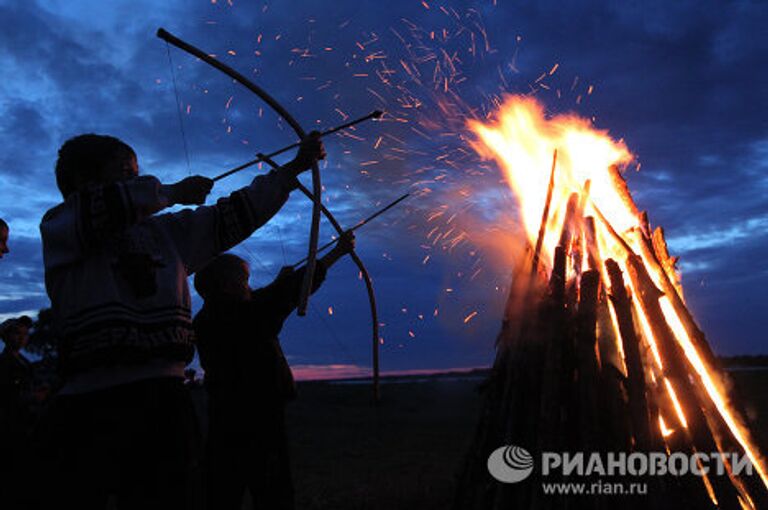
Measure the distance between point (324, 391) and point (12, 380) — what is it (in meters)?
16.2

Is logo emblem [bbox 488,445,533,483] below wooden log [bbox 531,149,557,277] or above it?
below

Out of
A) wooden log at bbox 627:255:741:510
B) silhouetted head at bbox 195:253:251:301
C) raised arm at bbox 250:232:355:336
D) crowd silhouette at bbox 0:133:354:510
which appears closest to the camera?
crowd silhouette at bbox 0:133:354:510

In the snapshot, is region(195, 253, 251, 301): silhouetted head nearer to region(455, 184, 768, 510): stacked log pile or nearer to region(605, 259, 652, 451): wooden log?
region(455, 184, 768, 510): stacked log pile

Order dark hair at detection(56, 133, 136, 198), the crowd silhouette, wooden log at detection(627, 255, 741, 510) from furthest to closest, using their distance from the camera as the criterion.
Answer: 1. wooden log at detection(627, 255, 741, 510)
2. dark hair at detection(56, 133, 136, 198)
3. the crowd silhouette

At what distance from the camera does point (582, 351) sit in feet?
13.1

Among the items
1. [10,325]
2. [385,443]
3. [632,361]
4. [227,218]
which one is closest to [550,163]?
[632,361]

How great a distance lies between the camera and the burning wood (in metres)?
3.72

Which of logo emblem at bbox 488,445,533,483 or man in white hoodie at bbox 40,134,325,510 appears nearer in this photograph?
man in white hoodie at bbox 40,134,325,510

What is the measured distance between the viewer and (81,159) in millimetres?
2598

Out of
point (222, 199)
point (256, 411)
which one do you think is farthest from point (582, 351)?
point (222, 199)

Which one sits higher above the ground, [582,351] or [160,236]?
[160,236]

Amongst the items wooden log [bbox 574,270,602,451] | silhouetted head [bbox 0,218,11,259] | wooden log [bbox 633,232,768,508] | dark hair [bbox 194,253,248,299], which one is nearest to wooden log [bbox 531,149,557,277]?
wooden log [bbox 574,270,602,451]

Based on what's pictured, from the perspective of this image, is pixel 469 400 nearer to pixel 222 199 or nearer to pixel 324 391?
pixel 324 391

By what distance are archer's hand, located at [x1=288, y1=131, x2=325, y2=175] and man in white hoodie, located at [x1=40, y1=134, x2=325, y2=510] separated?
0.76 metres
